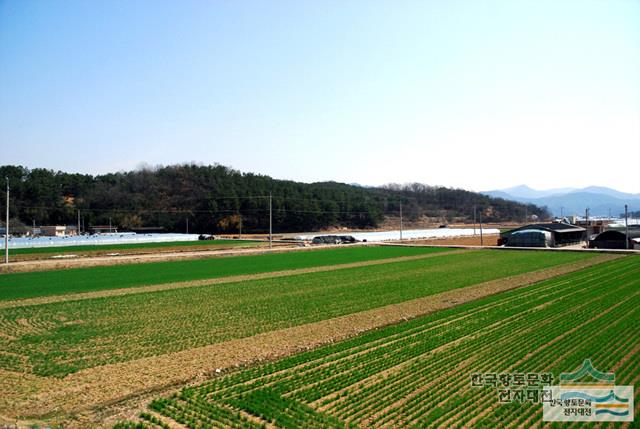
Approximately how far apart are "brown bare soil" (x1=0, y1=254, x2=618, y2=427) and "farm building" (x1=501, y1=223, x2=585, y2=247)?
4694 cm

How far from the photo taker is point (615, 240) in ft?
189

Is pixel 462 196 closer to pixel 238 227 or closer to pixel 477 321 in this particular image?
pixel 238 227

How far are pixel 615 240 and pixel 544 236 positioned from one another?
8.61 m

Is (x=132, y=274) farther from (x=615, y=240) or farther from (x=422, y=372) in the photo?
(x=615, y=240)

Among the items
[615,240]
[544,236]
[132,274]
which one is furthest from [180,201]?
[615,240]

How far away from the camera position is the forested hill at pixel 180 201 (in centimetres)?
9556

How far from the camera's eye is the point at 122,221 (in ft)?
321

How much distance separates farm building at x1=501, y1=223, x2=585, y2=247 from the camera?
58.8 metres

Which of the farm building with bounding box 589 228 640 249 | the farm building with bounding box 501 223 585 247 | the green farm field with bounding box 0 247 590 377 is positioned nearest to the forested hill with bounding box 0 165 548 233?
the farm building with bounding box 501 223 585 247

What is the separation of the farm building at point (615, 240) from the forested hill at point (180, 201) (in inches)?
1789

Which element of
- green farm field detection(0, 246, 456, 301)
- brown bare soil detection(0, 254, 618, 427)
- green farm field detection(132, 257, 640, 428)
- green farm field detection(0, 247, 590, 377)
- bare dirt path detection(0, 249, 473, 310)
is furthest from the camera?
green farm field detection(0, 246, 456, 301)

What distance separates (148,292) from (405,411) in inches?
798

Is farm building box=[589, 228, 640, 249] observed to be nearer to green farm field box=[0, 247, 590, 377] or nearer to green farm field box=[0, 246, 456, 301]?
green farm field box=[0, 247, 590, 377]

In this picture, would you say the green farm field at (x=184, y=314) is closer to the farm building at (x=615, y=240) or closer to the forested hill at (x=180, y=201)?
the farm building at (x=615, y=240)
